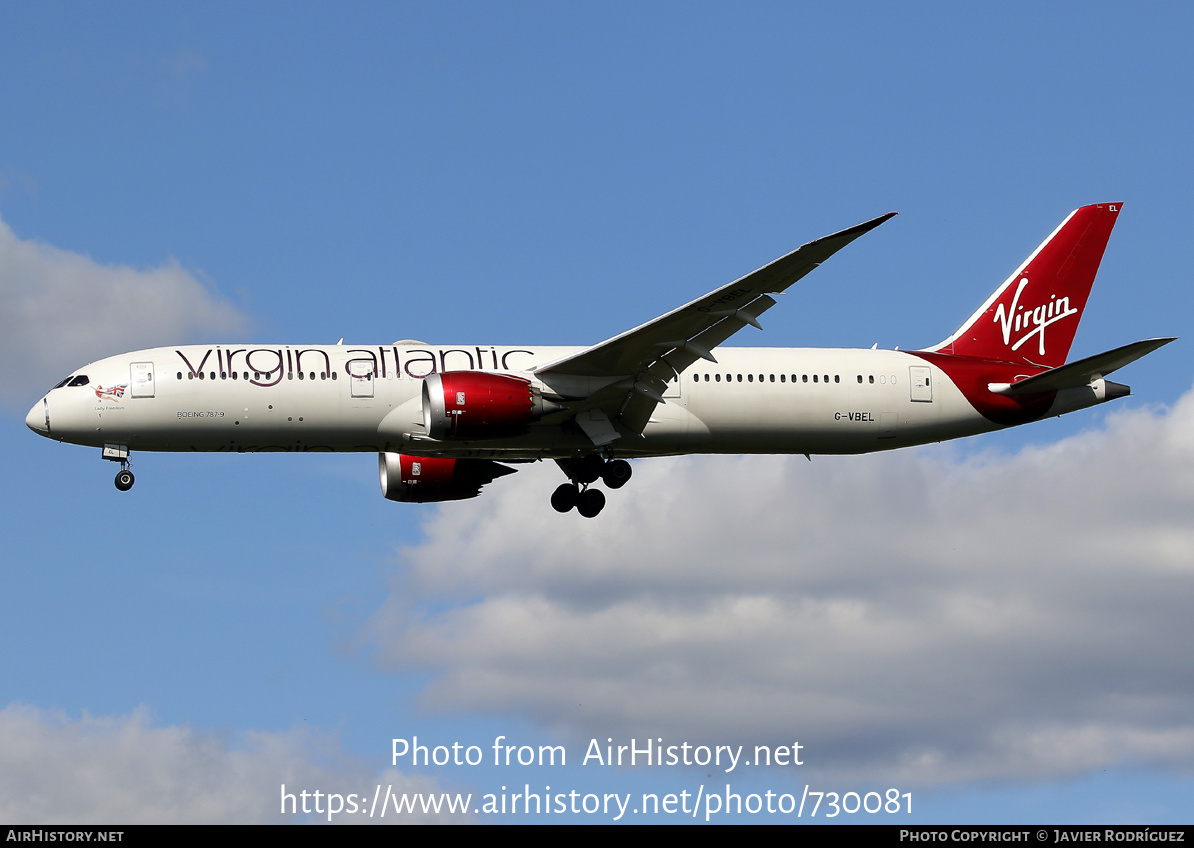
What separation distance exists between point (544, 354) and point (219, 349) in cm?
882

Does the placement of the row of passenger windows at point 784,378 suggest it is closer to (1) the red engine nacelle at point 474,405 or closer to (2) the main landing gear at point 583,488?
(2) the main landing gear at point 583,488

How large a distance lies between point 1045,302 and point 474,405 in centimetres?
1942

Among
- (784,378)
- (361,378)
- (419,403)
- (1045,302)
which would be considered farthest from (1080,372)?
(361,378)

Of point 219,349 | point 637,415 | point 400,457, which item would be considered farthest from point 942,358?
point 219,349

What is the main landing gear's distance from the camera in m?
Answer: 45.5

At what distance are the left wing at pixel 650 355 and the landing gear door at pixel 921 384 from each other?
23.7 ft

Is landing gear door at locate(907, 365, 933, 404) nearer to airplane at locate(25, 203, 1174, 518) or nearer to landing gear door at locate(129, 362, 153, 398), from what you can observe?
airplane at locate(25, 203, 1174, 518)

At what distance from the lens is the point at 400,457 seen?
159 feet

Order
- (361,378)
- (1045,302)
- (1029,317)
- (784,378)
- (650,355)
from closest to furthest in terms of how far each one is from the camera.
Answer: (650,355) < (361,378) < (784,378) < (1029,317) < (1045,302)

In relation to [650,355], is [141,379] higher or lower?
higher

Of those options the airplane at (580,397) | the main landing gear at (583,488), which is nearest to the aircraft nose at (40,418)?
the airplane at (580,397)

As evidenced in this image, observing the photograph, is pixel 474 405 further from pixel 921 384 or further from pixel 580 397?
pixel 921 384

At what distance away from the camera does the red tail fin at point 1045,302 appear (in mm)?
48688

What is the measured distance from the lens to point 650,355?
42031mm
